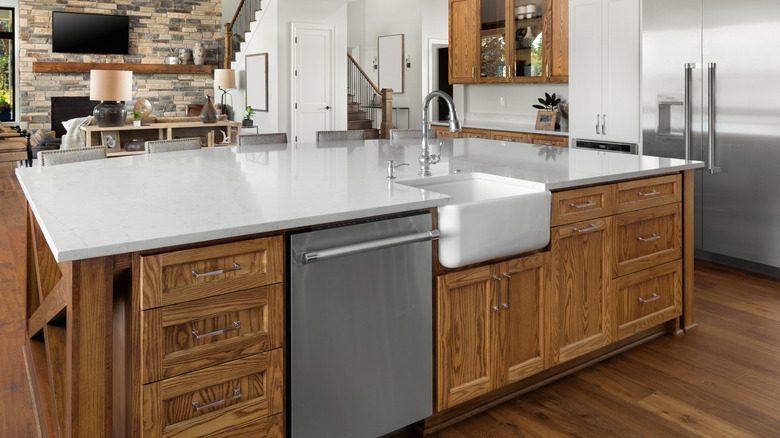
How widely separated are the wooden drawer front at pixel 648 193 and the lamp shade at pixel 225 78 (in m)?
9.23

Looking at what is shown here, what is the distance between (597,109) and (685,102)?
104cm

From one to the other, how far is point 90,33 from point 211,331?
462 inches

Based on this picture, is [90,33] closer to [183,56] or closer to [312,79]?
[183,56]

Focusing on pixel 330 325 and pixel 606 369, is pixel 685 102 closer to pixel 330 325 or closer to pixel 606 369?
pixel 606 369

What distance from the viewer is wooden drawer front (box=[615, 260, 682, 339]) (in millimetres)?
2910

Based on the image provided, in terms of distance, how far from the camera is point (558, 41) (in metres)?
6.28

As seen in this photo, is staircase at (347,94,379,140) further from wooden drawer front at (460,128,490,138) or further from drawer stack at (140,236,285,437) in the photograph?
drawer stack at (140,236,285,437)

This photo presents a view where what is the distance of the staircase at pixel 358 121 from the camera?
10.7m

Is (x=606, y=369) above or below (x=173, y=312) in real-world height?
below

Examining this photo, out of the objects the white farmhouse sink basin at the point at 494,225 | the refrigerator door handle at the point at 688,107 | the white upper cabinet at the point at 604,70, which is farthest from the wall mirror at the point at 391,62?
the white farmhouse sink basin at the point at 494,225

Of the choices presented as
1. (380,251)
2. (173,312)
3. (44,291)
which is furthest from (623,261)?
(44,291)

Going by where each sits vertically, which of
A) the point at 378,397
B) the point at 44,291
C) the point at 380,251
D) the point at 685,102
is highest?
the point at 685,102

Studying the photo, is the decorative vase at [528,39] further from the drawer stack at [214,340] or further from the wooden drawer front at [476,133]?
the drawer stack at [214,340]

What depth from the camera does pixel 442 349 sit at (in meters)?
2.26
